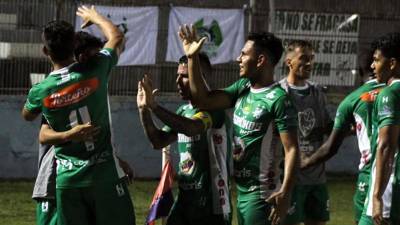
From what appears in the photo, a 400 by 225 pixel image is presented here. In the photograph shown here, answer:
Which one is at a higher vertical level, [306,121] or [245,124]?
[245,124]

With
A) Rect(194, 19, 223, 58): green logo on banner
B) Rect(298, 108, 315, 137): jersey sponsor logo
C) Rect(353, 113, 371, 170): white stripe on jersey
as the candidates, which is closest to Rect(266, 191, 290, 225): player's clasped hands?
Rect(353, 113, 371, 170): white stripe on jersey

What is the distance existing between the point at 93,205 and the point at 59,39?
3.99ft

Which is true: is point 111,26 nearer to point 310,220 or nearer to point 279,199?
point 279,199

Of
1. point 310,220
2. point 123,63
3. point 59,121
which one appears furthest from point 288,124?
point 123,63

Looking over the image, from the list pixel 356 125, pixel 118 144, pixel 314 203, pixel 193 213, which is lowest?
pixel 118 144

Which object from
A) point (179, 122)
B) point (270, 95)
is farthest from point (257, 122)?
point (179, 122)

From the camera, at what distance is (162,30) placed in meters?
17.0

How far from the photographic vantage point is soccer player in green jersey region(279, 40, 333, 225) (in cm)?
1016

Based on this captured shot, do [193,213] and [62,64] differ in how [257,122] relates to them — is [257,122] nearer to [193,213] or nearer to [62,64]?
[193,213]

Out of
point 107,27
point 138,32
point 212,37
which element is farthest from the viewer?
point 212,37

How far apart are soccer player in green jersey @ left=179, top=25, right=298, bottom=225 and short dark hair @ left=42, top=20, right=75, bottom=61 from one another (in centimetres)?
81

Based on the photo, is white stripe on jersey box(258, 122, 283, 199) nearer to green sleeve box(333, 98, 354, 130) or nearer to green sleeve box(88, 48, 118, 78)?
green sleeve box(333, 98, 354, 130)

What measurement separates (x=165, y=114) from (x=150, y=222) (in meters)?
1.42

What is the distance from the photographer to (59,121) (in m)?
7.54
